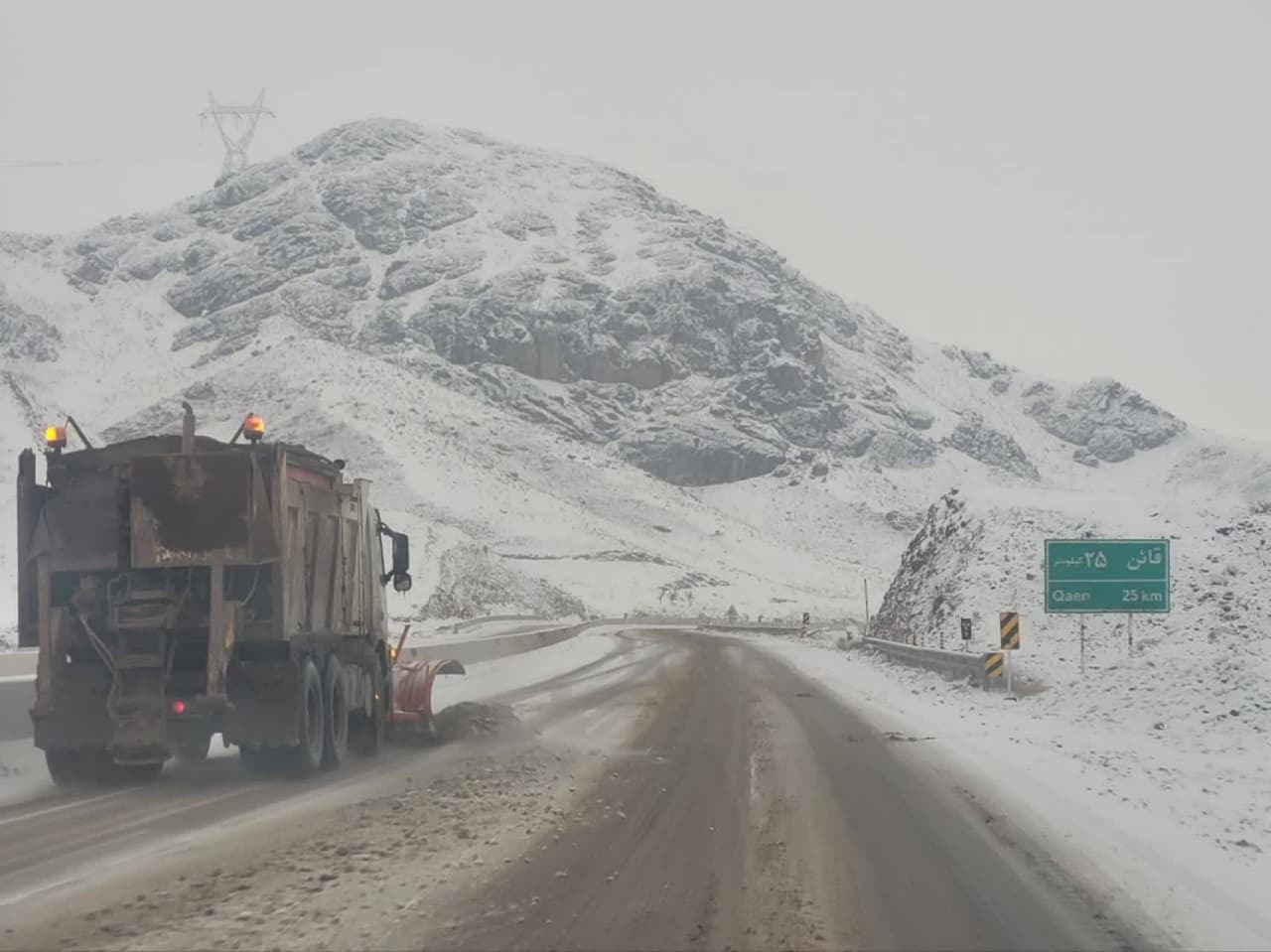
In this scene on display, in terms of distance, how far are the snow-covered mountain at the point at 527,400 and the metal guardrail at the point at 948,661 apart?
42.2m

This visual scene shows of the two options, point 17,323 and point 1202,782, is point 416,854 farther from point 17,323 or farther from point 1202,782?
point 17,323

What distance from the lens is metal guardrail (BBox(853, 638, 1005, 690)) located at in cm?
2345

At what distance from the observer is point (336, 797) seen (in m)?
11.3

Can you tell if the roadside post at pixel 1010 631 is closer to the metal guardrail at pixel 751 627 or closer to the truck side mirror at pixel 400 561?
the truck side mirror at pixel 400 561

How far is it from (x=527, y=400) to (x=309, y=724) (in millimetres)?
149977

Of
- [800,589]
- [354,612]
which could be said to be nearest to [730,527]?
[800,589]

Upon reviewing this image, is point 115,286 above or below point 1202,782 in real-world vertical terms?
above

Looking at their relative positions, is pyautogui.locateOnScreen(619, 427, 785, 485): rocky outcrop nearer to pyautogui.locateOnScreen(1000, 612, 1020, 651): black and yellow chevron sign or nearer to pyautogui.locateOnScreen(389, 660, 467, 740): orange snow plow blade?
pyautogui.locateOnScreen(1000, 612, 1020, 651): black and yellow chevron sign

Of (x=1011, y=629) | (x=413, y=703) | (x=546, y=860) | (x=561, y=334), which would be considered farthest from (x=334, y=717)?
(x=561, y=334)

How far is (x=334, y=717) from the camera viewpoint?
13555 mm

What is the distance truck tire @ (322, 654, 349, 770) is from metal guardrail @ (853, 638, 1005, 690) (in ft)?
43.6

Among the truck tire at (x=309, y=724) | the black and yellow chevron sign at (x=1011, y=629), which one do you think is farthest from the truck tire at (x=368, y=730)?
the black and yellow chevron sign at (x=1011, y=629)

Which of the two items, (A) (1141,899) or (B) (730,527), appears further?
(B) (730,527)

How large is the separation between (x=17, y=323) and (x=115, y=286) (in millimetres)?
34667
